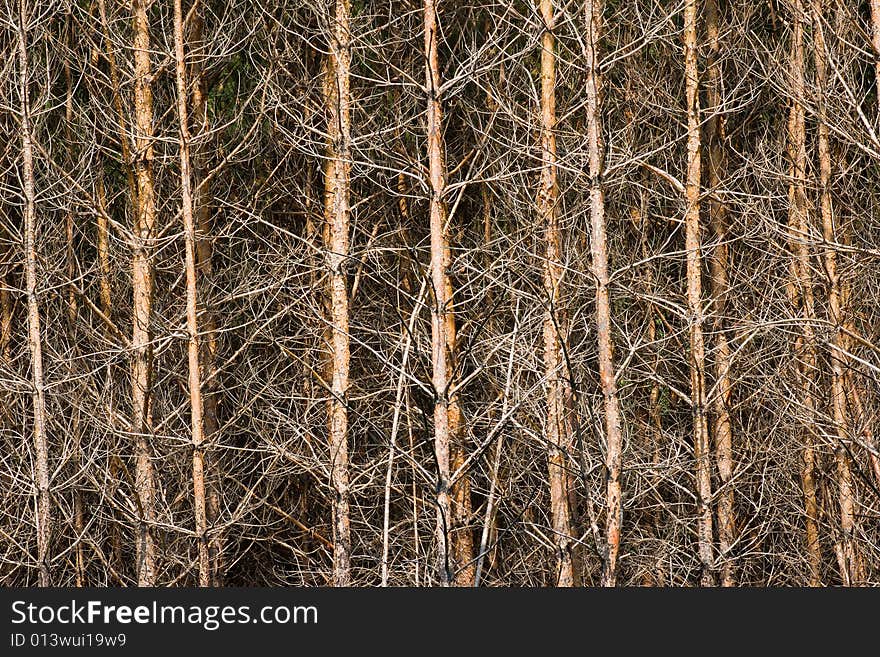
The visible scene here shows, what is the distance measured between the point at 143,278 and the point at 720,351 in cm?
580

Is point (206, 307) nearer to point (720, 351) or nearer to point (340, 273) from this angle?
point (340, 273)

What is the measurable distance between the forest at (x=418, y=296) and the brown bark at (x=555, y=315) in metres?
0.04

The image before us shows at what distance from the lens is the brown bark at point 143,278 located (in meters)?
10.4

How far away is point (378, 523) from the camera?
11938 millimetres

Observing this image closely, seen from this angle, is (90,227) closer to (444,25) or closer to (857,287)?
(444,25)

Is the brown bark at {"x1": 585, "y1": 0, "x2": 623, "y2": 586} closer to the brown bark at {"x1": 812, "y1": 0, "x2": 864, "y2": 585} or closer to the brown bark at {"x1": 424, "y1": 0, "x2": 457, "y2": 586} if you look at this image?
the brown bark at {"x1": 424, "y1": 0, "x2": 457, "y2": 586}

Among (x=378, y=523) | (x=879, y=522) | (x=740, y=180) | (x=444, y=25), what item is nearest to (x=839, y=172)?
(x=740, y=180)

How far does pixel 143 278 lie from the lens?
417 inches

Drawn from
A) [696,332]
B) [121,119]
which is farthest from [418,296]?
[121,119]

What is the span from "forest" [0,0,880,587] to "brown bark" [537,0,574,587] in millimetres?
42

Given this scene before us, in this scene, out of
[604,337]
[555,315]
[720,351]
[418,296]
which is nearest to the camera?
[604,337]

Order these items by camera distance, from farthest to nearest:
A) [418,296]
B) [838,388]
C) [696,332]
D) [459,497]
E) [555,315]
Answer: [459,497], [838,388], [696,332], [418,296], [555,315]

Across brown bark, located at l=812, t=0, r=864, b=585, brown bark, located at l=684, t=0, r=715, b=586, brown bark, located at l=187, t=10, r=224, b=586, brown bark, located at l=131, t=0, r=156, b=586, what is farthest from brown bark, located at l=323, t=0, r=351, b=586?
brown bark, located at l=812, t=0, r=864, b=585

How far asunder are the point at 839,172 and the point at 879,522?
375 cm
